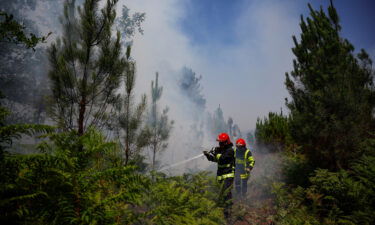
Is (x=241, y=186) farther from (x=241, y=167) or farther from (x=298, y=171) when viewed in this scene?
(x=298, y=171)

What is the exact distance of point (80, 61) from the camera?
4484 mm

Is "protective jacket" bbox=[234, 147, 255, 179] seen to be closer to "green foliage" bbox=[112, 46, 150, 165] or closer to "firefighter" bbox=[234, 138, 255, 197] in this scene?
"firefighter" bbox=[234, 138, 255, 197]

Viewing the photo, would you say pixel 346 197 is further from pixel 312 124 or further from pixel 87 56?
pixel 87 56

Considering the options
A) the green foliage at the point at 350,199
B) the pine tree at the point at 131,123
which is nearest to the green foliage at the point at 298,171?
the green foliage at the point at 350,199

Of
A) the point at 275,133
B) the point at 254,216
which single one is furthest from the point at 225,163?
the point at 275,133

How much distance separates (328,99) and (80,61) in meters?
5.99

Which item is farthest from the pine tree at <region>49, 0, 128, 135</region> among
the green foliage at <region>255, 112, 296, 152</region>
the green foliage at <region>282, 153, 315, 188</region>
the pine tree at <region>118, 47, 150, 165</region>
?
the green foliage at <region>255, 112, 296, 152</region>

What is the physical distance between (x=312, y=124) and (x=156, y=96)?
39.1 ft

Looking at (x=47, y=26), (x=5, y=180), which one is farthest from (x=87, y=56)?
(x=47, y=26)

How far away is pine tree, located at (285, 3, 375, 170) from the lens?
467 centimetres

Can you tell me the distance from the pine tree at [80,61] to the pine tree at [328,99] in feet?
16.5

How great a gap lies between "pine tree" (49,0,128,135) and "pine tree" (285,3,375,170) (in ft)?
16.5

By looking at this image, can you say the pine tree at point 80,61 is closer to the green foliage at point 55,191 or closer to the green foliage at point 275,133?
the green foliage at point 55,191

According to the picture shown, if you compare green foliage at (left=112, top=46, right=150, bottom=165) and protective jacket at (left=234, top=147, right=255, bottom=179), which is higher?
green foliage at (left=112, top=46, right=150, bottom=165)
